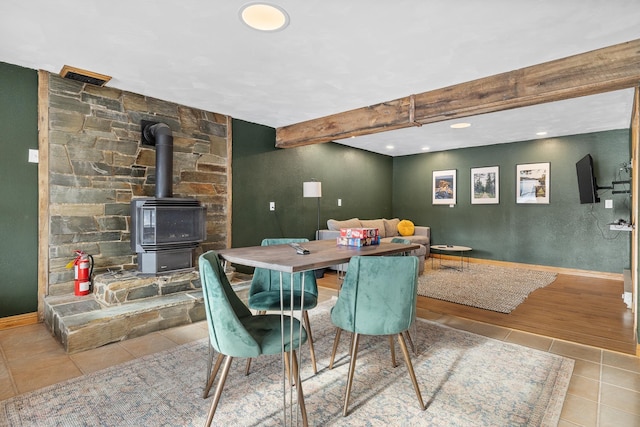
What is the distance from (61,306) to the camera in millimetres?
2938

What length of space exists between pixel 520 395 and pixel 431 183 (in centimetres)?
594

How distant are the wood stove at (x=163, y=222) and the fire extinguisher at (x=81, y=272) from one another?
0.43 meters

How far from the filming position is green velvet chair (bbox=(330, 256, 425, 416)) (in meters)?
1.82

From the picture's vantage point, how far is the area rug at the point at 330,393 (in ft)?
5.84

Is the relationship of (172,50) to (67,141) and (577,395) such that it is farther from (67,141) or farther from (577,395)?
(577,395)

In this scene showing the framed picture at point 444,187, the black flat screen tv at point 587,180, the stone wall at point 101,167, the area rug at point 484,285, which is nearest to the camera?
the stone wall at point 101,167

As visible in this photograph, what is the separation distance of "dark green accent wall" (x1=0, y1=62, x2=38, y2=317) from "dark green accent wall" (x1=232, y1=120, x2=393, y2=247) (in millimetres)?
2164

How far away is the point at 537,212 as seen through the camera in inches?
242

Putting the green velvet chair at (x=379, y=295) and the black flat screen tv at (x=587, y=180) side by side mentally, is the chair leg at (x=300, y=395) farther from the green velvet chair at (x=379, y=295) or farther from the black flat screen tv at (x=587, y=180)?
the black flat screen tv at (x=587, y=180)

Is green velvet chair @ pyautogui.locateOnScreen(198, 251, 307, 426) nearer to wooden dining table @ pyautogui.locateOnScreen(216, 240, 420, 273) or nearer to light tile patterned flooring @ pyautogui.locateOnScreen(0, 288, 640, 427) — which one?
wooden dining table @ pyautogui.locateOnScreen(216, 240, 420, 273)

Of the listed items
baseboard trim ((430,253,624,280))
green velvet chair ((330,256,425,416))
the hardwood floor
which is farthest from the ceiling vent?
baseboard trim ((430,253,624,280))

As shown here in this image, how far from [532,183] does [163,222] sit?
624 cm

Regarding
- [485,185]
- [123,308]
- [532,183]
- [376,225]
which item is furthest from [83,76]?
[532,183]

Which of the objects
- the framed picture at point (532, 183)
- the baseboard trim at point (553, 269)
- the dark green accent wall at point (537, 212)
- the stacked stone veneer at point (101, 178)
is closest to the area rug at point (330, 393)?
the stacked stone veneer at point (101, 178)
